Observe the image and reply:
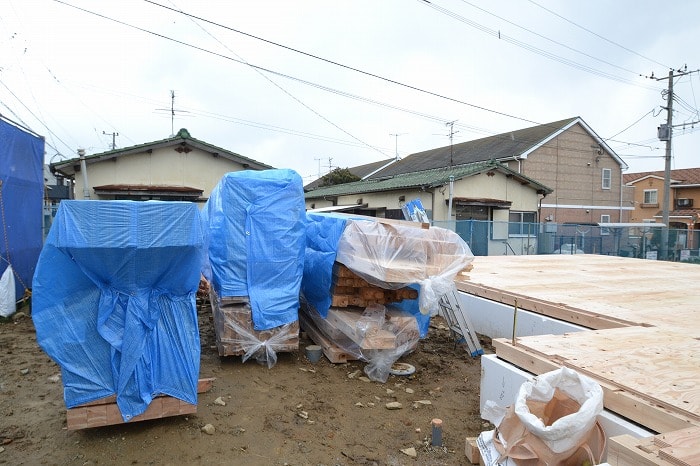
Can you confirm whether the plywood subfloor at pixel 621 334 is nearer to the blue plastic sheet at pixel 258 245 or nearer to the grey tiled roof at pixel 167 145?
the blue plastic sheet at pixel 258 245

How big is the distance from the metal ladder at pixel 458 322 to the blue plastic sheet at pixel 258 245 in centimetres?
198

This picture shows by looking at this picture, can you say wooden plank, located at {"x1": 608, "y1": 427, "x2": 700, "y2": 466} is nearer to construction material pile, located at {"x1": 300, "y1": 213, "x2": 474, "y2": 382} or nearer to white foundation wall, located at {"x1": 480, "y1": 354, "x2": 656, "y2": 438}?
white foundation wall, located at {"x1": 480, "y1": 354, "x2": 656, "y2": 438}

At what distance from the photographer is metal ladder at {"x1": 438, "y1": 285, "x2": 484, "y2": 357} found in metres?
5.35

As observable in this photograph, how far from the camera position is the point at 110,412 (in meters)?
2.97

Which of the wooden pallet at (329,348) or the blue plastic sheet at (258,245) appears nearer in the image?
the blue plastic sheet at (258,245)

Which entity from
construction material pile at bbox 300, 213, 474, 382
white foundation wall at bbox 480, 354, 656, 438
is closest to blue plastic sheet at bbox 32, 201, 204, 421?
construction material pile at bbox 300, 213, 474, 382

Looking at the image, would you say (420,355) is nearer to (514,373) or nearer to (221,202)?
(514,373)

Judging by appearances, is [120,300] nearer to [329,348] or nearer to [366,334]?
[366,334]

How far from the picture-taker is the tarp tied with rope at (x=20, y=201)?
6.59m

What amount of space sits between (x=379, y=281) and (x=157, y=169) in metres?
9.59

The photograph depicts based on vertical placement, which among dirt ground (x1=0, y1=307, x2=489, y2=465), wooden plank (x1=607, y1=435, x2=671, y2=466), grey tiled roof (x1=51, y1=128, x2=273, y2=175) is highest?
grey tiled roof (x1=51, y1=128, x2=273, y2=175)

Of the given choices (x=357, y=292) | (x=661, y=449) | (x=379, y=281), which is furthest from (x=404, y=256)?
(x=661, y=449)

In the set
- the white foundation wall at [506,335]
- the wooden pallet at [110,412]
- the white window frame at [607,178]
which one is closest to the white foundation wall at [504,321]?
the white foundation wall at [506,335]

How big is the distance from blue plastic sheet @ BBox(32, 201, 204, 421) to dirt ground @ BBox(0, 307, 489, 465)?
0.32m
